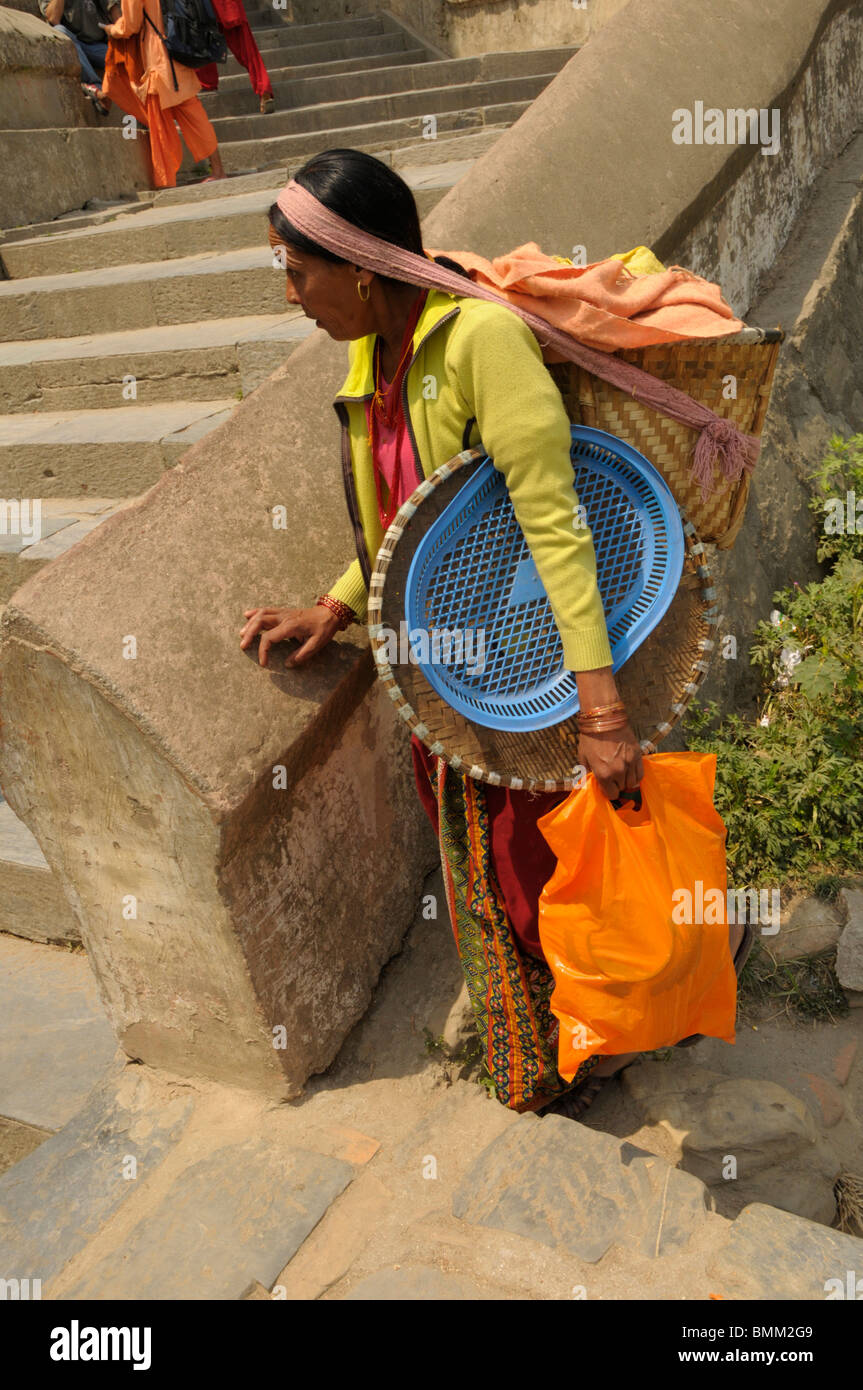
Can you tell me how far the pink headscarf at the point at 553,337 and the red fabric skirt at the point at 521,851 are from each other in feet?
2.37

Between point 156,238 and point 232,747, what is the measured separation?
3.68 metres

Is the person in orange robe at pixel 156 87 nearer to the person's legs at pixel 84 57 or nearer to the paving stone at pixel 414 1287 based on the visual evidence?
the person's legs at pixel 84 57

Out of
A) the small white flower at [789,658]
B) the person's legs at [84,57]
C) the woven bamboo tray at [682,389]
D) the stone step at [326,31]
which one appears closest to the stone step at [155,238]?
the person's legs at [84,57]

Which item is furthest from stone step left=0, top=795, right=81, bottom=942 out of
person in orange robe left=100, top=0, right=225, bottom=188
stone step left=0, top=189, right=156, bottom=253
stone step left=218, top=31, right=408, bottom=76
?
stone step left=218, top=31, right=408, bottom=76

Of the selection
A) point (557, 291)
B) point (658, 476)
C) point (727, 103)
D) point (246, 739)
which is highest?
point (727, 103)

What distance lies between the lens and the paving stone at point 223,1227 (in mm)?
1999

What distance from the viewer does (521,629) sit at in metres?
1.92

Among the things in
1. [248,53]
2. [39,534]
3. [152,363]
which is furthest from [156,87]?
[39,534]

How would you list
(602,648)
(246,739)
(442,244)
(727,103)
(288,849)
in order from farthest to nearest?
(727,103), (442,244), (288,849), (246,739), (602,648)

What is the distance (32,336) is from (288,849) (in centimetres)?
346

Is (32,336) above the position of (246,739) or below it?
above

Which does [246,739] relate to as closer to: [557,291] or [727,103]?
[557,291]

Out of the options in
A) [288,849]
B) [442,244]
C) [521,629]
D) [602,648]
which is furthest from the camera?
[442,244]
